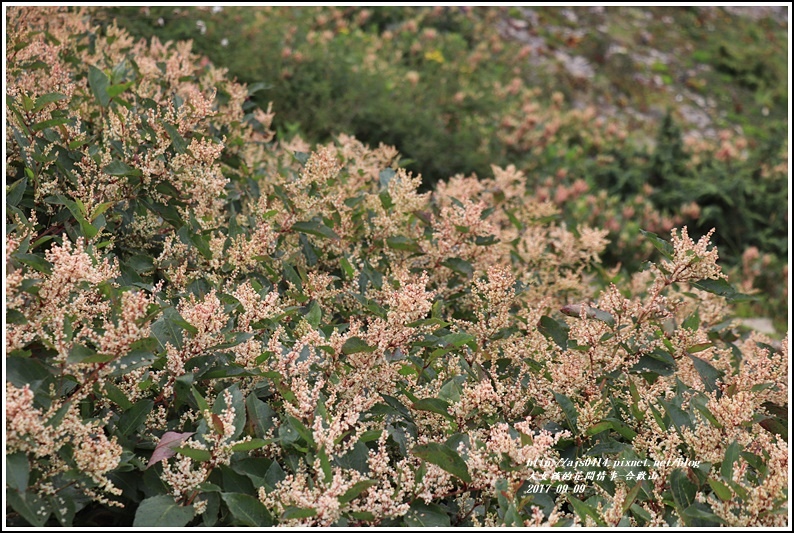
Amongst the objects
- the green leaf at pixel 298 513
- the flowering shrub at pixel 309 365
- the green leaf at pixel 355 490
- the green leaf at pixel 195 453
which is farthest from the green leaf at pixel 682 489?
the green leaf at pixel 195 453

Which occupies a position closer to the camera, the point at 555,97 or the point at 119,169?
the point at 119,169

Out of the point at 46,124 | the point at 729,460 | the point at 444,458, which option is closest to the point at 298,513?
the point at 444,458

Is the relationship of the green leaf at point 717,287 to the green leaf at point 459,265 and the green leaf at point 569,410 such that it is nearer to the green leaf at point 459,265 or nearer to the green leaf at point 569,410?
the green leaf at point 569,410

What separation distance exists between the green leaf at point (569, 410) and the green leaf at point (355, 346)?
580mm

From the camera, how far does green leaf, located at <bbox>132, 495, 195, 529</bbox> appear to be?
1.68m

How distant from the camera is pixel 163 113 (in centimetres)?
297

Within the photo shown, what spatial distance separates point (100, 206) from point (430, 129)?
13.8 feet

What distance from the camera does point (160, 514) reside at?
1.70 meters

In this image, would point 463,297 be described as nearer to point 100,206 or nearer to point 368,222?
point 368,222

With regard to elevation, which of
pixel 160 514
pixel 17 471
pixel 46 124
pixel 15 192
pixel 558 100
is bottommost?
pixel 558 100

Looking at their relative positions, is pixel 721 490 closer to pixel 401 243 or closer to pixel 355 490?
pixel 355 490

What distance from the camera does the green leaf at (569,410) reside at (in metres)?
2.19

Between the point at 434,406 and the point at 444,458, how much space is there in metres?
0.21

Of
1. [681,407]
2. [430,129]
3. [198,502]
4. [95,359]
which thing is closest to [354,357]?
[198,502]
